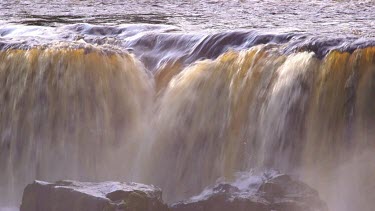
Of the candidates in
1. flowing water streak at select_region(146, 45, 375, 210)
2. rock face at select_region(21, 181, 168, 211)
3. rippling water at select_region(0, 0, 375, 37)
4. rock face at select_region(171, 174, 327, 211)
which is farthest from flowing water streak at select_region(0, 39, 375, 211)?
rippling water at select_region(0, 0, 375, 37)

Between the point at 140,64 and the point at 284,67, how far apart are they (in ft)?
7.19

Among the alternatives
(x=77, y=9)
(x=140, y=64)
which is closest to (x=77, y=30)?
(x=140, y=64)

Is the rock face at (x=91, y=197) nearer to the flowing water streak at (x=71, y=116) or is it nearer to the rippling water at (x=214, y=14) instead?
the flowing water streak at (x=71, y=116)

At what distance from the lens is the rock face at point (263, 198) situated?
957cm

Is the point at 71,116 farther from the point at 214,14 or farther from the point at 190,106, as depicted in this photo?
the point at 214,14

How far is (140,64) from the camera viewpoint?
12500 millimetres

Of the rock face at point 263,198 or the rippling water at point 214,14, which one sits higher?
the rippling water at point 214,14

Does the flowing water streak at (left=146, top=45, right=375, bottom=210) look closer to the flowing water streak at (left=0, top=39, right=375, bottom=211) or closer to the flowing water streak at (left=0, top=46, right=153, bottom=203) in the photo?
the flowing water streak at (left=0, top=39, right=375, bottom=211)

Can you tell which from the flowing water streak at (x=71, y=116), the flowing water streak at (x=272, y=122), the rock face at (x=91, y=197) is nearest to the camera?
the rock face at (x=91, y=197)

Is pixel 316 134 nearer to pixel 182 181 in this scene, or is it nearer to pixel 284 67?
pixel 284 67

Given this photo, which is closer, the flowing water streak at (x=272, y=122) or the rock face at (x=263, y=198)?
the rock face at (x=263, y=198)

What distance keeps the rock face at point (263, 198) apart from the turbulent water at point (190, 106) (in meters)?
0.85

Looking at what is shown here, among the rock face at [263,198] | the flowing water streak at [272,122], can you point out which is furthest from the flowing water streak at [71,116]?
the rock face at [263,198]

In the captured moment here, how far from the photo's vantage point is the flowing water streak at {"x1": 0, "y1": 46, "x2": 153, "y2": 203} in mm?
12047
